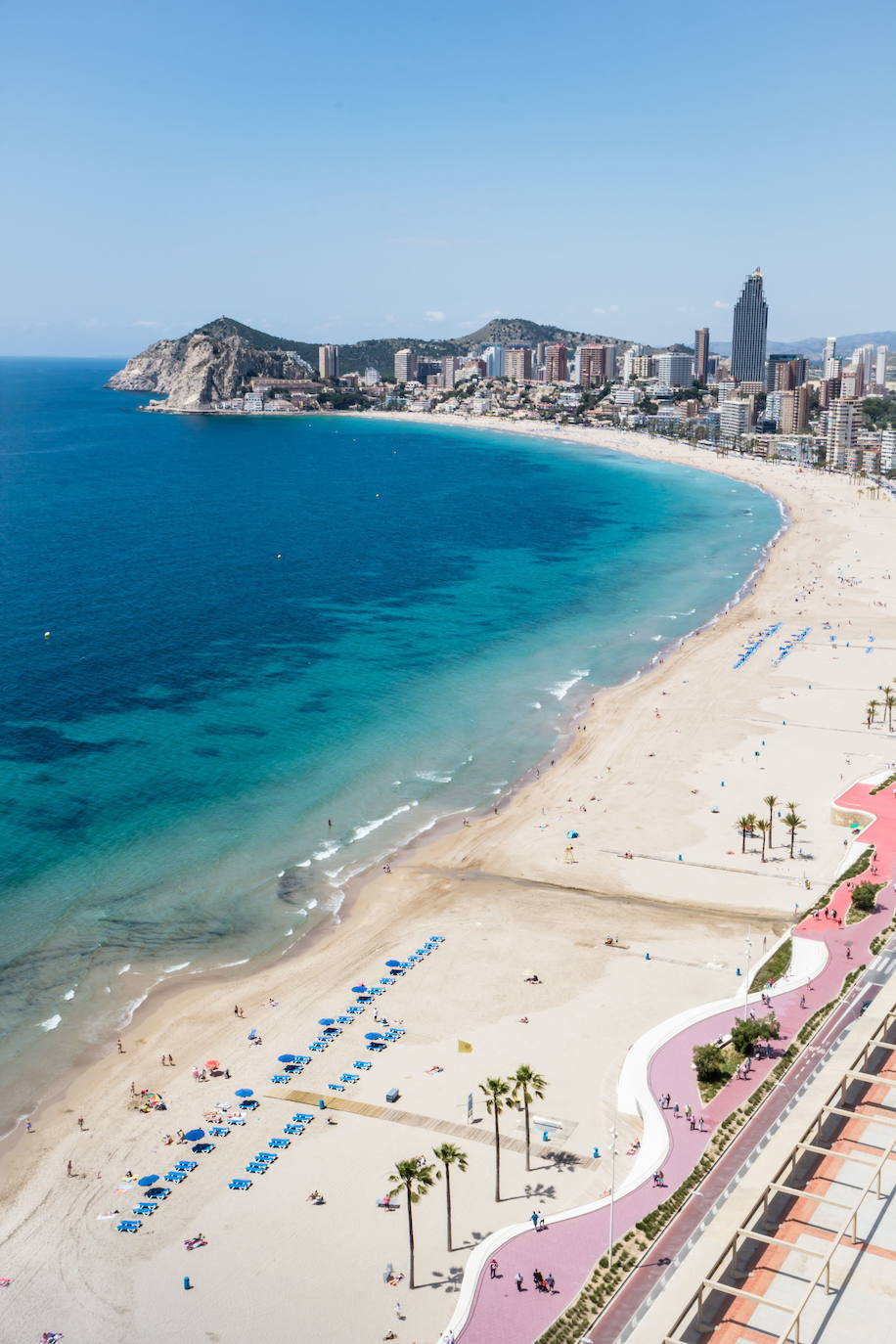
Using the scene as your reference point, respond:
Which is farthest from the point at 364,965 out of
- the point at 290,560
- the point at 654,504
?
the point at 654,504

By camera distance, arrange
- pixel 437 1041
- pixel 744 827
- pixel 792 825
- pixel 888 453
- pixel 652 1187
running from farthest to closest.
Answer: pixel 888 453 → pixel 744 827 → pixel 792 825 → pixel 437 1041 → pixel 652 1187

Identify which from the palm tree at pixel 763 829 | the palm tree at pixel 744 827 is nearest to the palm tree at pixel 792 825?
the palm tree at pixel 763 829

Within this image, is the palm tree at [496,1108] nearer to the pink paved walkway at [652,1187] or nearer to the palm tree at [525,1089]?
the palm tree at [525,1089]

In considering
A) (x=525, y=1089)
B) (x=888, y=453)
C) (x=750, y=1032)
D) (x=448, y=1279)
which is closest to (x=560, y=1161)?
(x=525, y=1089)

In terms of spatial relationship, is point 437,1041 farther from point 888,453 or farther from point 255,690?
point 888,453

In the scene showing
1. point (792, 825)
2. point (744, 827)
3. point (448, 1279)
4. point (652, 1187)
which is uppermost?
point (792, 825)

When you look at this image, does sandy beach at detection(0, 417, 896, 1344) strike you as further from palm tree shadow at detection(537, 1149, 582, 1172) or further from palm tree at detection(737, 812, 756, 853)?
palm tree at detection(737, 812, 756, 853)
